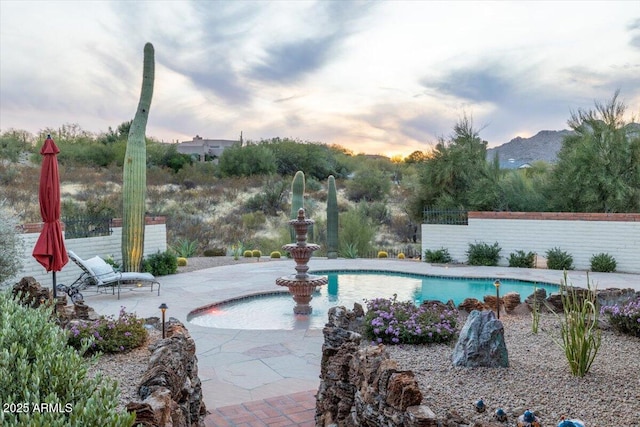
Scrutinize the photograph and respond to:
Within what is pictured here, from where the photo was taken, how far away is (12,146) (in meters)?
28.3

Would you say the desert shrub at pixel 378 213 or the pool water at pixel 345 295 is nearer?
the pool water at pixel 345 295

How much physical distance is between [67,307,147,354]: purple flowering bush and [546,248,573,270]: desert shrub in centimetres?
1095

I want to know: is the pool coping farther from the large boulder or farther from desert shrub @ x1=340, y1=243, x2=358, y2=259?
desert shrub @ x1=340, y1=243, x2=358, y2=259

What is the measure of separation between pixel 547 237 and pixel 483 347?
10.3 meters

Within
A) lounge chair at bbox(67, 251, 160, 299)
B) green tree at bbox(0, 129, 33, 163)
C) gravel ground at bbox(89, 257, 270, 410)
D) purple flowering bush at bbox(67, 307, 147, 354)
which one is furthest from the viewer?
green tree at bbox(0, 129, 33, 163)

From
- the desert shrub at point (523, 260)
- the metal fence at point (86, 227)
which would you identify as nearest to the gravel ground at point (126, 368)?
the metal fence at point (86, 227)

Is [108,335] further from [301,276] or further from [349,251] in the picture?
[349,251]

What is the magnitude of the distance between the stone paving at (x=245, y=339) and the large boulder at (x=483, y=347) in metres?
1.39

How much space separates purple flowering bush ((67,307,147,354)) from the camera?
181 inches

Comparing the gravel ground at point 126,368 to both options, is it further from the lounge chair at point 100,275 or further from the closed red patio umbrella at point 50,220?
the lounge chair at point 100,275

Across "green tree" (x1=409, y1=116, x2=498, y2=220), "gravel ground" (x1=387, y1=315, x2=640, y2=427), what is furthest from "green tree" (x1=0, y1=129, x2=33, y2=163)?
"gravel ground" (x1=387, y1=315, x2=640, y2=427)

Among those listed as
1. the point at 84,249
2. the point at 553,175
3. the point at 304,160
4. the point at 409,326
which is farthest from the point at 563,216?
the point at 304,160

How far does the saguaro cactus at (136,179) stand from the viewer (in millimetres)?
10875

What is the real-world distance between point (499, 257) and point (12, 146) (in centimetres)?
2733
